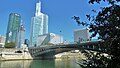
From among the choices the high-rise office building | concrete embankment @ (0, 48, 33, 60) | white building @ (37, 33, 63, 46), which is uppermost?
the high-rise office building

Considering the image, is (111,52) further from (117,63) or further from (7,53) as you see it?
(7,53)

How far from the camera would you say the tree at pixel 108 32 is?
5.68 metres

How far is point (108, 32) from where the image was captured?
582 centimetres

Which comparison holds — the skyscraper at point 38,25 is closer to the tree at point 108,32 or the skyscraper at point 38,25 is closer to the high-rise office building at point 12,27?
the high-rise office building at point 12,27

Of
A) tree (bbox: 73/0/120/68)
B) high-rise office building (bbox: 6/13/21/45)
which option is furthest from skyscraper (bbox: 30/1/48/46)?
tree (bbox: 73/0/120/68)

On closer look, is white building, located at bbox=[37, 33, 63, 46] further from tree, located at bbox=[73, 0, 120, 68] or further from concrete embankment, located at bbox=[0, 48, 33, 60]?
tree, located at bbox=[73, 0, 120, 68]

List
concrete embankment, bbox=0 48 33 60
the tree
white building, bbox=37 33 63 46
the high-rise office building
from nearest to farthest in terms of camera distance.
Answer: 1. the tree
2. concrete embankment, bbox=0 48 33 60
3. white building, bbox=37 33 63 46
4. the high-rise office building

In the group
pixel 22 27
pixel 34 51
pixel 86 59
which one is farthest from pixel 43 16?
pixel 86 59

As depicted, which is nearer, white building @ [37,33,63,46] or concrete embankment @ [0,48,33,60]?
concrete embankment @ [0,48,33,60]

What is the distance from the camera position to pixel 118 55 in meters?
5.82

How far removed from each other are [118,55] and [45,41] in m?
131

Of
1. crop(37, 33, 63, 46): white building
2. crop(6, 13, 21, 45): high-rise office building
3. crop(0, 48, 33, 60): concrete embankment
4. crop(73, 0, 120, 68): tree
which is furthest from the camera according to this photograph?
crop(6, 13, 21, 45): high-rise office building

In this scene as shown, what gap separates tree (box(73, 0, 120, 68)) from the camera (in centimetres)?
568

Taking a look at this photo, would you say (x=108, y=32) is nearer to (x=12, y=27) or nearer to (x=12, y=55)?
(x=12, y=55)
